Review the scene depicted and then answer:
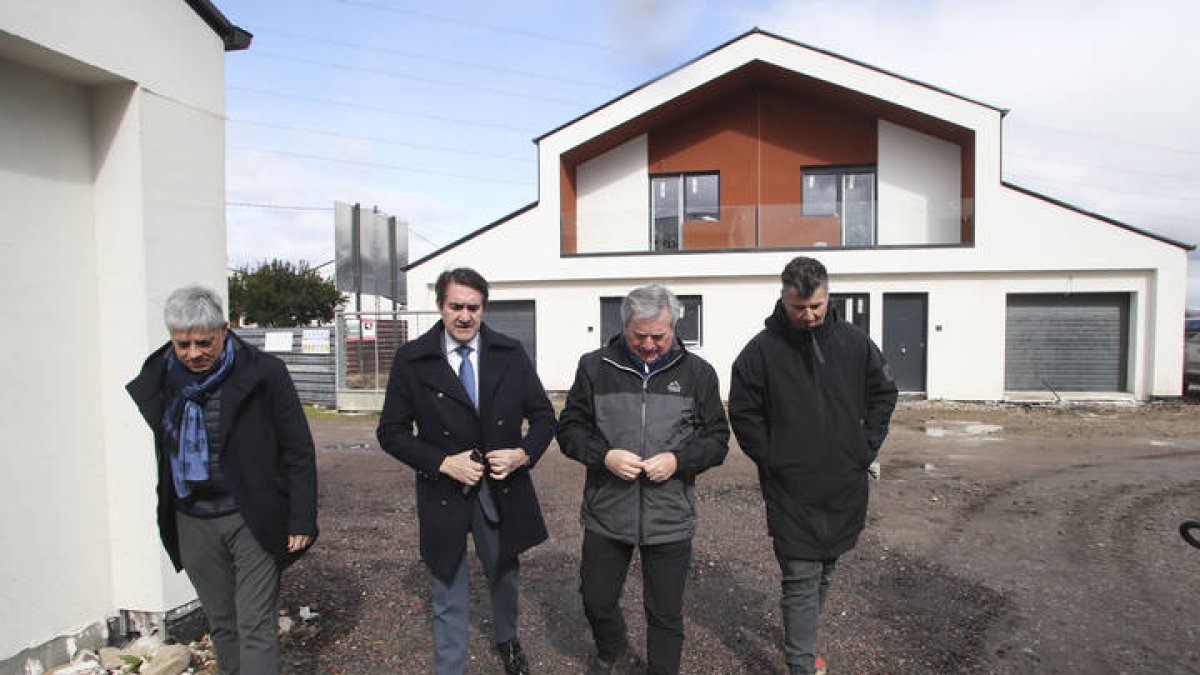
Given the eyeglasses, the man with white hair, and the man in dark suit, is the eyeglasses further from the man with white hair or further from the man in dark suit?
the man with white hair

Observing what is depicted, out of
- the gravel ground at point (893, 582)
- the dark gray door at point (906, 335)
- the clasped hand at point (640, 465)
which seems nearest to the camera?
the clasped hand at point (640, 465)

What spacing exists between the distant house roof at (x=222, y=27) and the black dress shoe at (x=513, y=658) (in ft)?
12.3

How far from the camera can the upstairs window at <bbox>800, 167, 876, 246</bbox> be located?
53.4 feet

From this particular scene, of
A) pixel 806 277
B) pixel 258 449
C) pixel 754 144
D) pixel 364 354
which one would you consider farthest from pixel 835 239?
pixel 258 449

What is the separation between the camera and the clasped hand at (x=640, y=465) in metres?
2.98

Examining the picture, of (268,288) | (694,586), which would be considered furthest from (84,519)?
(268,288)

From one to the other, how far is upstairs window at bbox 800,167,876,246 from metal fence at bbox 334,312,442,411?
9687 mm

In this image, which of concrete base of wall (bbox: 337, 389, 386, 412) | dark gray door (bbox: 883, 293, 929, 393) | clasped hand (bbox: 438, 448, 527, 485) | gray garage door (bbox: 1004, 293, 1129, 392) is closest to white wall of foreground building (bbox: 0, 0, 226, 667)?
clasped hand (bbox: 438, 448, 527, 485)

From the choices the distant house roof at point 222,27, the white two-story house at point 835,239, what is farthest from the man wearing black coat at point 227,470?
the white two-story house at point 835,239

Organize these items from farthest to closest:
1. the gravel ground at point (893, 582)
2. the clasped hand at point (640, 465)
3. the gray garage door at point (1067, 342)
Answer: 1. the gray garage door at point (1067, 342)
2. the gravel ground at point (893, 582)
3. the clasped hand at point (640, 465)

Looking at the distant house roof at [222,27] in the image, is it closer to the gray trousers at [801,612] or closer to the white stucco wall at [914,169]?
the gray trousers at [801,612]

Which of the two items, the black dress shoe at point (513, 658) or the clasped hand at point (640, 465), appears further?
the black dress shoe at point (513, 658)

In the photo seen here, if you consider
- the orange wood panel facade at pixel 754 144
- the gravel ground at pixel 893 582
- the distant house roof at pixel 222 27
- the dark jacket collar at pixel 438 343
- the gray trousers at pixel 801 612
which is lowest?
the gravel ground at pixel 893 582

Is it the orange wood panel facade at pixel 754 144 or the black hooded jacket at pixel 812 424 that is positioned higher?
the orange wood panel facade at pixel 754 144
